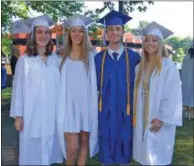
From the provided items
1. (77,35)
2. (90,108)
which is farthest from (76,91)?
(77,35)

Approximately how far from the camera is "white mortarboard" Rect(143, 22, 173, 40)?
3.47 meters

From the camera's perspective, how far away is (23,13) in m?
8.21

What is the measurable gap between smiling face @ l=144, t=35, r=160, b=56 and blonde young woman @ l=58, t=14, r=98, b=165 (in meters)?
0.53

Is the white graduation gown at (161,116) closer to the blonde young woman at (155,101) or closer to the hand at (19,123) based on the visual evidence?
the blonde young woman at (155,101)

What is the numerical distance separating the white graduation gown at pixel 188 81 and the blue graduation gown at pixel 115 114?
17.4 ft

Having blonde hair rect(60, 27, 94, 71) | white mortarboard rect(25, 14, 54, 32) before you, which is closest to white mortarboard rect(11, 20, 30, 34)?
white mortarboard rect(25, 14, 54, 32)

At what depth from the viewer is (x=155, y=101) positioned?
3.39 meters

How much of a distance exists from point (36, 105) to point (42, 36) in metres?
0.63

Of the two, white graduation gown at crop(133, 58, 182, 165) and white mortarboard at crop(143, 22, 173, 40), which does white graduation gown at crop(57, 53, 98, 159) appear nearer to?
white graduation gown at crop(133, 58, 182, 165)

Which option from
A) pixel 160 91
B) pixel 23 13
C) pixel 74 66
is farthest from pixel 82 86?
pixel 23 13

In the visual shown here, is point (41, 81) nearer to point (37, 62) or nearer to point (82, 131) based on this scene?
point (37, 62)

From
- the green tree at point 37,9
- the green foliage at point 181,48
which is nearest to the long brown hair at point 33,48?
the green foliage at point 181,48

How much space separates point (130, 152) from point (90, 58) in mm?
1006

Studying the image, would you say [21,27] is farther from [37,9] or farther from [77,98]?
[37,9]
